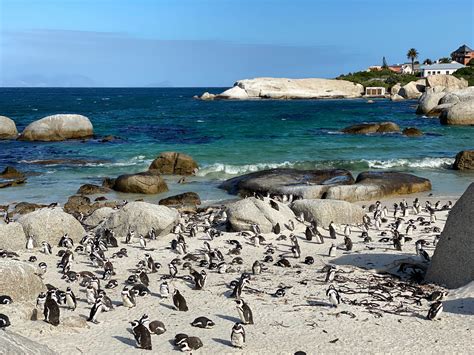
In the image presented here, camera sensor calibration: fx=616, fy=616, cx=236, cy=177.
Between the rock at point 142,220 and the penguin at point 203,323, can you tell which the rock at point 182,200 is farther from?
the penguin at point 203,323

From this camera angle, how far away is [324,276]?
14516 millimetres

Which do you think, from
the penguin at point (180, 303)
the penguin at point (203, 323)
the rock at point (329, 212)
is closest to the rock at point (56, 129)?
the rock at point (329, 212)

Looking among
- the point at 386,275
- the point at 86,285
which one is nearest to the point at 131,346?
the point at 86,285

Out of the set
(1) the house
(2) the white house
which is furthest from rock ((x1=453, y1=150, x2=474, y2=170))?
(1) the house

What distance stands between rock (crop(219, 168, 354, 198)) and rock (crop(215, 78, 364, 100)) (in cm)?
10016

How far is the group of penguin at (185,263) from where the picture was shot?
1140 centimetres

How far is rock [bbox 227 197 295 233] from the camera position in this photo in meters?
19.7

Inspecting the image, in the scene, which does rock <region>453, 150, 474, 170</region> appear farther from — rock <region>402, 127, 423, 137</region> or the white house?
the white house

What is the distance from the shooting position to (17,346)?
23.3 ft

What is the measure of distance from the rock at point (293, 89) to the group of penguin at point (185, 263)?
351ft

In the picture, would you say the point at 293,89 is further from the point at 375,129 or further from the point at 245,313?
the point at 245,313

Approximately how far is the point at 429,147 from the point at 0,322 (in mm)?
38363

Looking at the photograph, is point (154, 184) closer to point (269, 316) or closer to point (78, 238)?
point (78, 238)

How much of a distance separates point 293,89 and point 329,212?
111 meters
